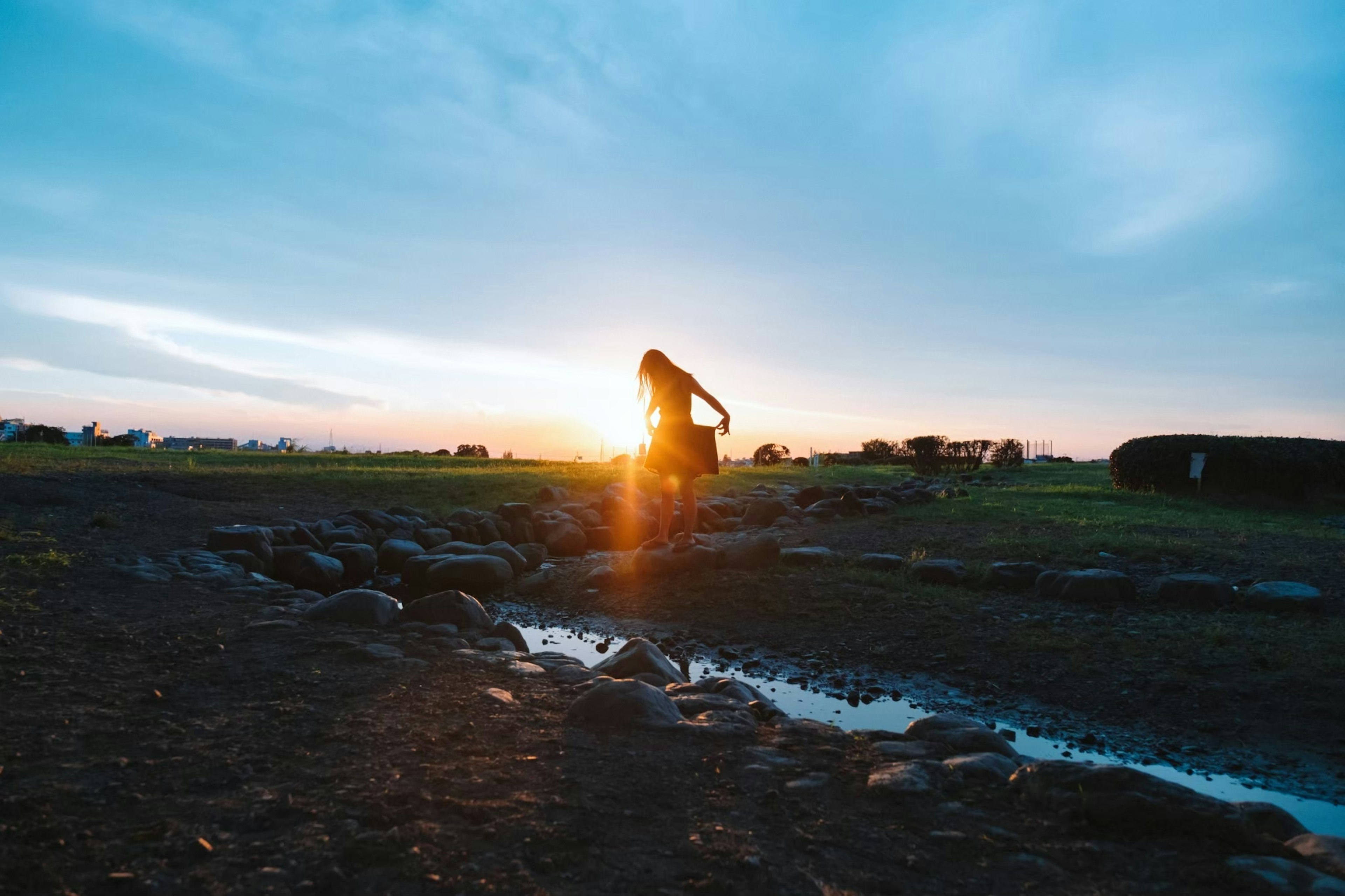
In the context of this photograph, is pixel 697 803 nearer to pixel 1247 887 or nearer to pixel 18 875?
pixel 1247 887

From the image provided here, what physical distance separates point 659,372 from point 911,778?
4884 millimetres

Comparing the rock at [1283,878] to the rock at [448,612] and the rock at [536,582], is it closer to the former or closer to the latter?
the rock at [448,612]

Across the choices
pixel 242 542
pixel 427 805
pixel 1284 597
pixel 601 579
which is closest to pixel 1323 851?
pixel 427 805

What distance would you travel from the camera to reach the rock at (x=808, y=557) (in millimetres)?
6941

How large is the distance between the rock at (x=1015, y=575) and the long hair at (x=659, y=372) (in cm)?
307

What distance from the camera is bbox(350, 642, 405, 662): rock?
3.89m

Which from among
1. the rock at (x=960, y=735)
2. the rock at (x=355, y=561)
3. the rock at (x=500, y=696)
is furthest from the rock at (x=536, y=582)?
the rock at (x=960, y=735)

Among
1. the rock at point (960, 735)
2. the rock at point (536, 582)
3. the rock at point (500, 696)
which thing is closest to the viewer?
the rock at point (960, 735)

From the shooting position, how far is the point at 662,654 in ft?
14.1

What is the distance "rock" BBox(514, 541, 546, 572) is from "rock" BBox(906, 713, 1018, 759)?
A: 17.9ft

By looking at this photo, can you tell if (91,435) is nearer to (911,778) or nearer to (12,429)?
(12,429)

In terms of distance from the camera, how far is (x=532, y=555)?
329 inches

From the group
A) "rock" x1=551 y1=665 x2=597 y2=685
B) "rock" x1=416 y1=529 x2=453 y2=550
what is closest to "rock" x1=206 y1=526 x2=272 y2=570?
"rock" x1=416 y1=529 x2=453 y2=550

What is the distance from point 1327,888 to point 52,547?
7944 millimetres
